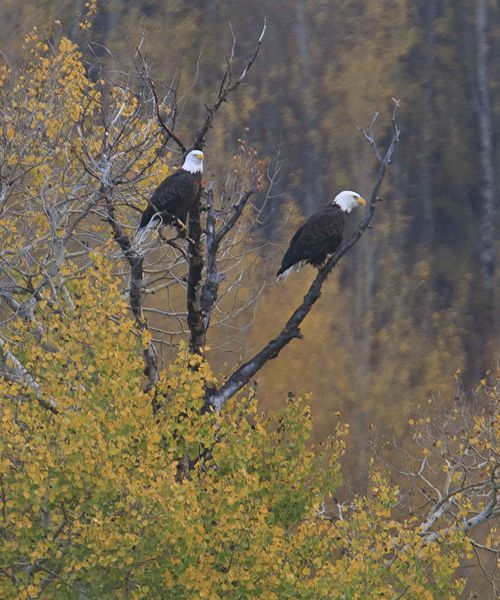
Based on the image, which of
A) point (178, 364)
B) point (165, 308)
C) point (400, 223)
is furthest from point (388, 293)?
point (178, 364)

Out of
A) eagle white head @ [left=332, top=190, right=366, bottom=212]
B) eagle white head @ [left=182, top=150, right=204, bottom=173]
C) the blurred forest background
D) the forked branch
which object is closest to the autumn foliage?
the forked branch

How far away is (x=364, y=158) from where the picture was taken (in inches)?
2542

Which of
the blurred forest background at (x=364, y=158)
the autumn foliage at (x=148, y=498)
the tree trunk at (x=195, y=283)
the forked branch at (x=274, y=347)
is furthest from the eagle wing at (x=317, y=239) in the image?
the blurred forest background at (x=364, y=158)

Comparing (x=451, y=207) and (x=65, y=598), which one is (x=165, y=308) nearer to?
(x=451, y=207)

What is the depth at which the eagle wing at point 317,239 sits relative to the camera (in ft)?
72.0

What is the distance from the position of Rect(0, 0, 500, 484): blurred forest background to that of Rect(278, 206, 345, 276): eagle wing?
26781 millimetres

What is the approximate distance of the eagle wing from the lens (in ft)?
72.0

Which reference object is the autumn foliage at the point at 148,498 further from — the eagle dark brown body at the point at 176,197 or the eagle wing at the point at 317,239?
the eagle wing at the point at 317,239

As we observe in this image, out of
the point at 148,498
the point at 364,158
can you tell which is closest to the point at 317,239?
the point at 148,498

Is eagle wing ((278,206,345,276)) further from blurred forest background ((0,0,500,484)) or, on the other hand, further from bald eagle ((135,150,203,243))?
blurred forest background ((0,0,500,484))

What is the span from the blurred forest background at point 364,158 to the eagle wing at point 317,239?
2678 centimetres

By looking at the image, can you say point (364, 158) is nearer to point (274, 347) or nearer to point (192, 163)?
point (192, 163)

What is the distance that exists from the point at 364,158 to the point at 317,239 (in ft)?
142

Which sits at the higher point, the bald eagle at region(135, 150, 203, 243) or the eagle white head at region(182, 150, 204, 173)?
the eagle white head at region(182, 150, 204, 173)
